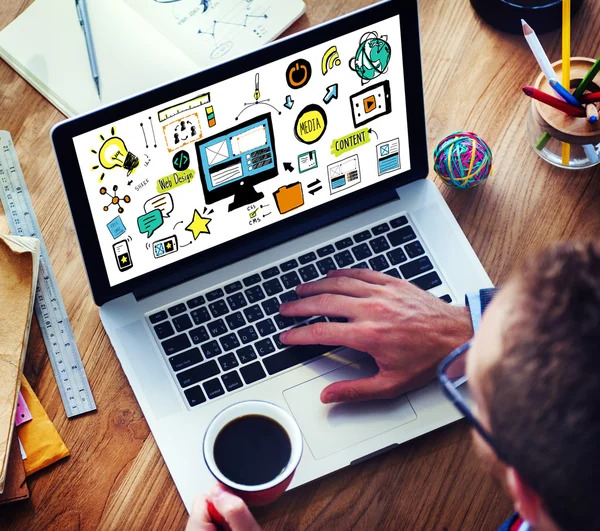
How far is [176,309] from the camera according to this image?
39.1 inches

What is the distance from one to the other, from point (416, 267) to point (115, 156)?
41 cm

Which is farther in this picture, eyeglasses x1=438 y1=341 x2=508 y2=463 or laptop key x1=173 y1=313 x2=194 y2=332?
laptop key x1=173 y1=313 x2=194 y2=332

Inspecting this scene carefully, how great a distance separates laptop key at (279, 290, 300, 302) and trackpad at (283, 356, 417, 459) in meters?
0.11

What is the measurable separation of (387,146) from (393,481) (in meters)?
0.43

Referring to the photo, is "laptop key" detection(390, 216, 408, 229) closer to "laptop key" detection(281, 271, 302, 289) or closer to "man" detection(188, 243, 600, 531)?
"laptop key" detection(281, 271, 302, 289)

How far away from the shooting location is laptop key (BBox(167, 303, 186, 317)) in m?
0.99

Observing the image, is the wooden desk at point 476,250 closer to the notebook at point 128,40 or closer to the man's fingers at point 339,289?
the notebook at point 128,40

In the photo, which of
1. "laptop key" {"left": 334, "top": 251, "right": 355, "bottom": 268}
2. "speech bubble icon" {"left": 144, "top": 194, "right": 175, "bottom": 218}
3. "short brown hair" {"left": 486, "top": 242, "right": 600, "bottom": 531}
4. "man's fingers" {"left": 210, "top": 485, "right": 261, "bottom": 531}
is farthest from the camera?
"laptop key" {"left": 334, "top": 251, "right": 355, "bottom": 268}

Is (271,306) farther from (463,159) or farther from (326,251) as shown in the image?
(463,159)

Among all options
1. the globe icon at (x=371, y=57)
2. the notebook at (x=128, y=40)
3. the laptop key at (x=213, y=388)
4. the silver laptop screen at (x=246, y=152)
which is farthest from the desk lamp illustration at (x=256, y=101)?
the laptop key at (x=213, y=388)

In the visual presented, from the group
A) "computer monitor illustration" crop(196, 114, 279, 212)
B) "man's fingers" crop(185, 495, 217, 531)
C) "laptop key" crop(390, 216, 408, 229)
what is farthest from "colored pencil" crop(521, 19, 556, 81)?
"man's fingers" crop(185, 495, 217, 531)


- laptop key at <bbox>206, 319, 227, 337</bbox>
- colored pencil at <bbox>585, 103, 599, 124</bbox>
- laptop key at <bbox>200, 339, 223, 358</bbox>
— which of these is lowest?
laptop key at <bbox>200, 339, 223, 358</bbox>

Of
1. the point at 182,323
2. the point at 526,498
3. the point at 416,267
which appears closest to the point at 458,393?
the point at 526,498

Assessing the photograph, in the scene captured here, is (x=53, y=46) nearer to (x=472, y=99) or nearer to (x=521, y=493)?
(x=472, y=99)
